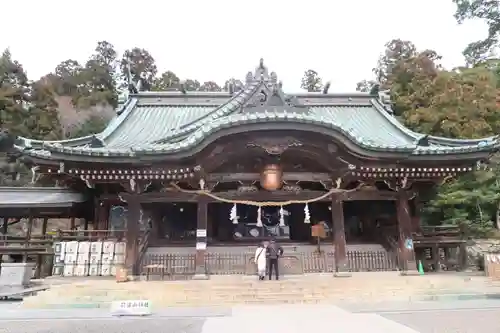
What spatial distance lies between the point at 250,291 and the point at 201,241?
9.56 feet

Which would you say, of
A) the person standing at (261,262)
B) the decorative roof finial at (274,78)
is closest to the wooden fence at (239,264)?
the person standing at (261,262)

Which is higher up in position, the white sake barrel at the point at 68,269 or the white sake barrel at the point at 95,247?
the white sake barrel at the point at 95,247

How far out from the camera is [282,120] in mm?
11383

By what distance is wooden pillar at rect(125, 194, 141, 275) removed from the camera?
12016 mm

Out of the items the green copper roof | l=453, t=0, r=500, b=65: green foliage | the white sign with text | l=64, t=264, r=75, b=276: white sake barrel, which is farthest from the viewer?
l=453, t=0, r=500, b=65: green foliage

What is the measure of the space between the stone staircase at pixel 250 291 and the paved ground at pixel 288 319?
0.65m

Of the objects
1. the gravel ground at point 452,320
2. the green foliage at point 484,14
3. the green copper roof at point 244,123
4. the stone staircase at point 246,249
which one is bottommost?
the gravel ground at point 452,320

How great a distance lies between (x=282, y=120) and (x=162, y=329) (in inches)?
266

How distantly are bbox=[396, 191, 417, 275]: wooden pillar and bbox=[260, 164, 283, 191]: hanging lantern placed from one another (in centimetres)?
411

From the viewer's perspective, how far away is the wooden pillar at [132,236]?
1202 cm

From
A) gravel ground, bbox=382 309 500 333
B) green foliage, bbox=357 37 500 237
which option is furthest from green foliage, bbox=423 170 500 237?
gravel ground, bbox=382 309 500 333

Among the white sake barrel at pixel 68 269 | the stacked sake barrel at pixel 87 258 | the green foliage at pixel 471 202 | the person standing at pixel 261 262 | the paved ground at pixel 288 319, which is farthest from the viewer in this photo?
the green foliage at pixel 471 202

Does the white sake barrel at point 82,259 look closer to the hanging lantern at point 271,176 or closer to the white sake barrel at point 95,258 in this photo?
the white sake barrel at point 95,258

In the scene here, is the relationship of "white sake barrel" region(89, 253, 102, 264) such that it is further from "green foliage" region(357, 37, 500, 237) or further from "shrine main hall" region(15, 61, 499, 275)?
"green foliage" region(357, 37, 500, 237)
